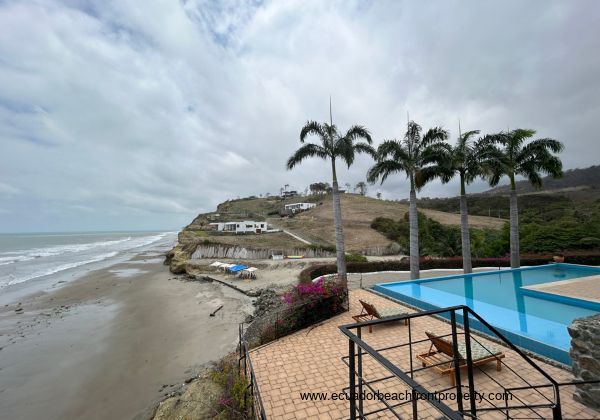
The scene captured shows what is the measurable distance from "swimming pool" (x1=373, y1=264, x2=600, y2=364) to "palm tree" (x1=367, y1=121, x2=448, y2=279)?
2349 millimetres

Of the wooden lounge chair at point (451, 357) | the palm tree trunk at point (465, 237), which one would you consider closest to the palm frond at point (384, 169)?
the palm tree trunk at point (465, 237)

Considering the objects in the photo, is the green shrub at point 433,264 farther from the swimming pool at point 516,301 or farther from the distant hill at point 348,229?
the distant hill at point 348,229

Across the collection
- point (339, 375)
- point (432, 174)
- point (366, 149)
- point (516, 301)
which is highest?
point (366, 149)

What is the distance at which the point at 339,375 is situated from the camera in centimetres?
647

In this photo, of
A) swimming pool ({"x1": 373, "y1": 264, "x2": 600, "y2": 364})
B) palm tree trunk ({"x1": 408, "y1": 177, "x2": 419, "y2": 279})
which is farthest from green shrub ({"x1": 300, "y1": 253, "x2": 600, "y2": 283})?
palm tree trunk ({"x1": 408, "y1": 177, "x2": 419, "y2": 279})

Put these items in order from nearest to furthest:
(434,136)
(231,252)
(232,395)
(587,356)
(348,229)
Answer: (587,356), (232,395), (434,136), (231,252), (348,229)

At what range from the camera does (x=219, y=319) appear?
14.4m

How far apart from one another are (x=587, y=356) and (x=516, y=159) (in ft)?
49.8

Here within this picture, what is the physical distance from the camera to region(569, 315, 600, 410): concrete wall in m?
4.69

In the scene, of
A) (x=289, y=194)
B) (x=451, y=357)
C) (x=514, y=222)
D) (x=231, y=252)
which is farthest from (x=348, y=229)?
(x=289, y=194)

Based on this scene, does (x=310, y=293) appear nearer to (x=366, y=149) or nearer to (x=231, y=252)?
(x=366, y=149)

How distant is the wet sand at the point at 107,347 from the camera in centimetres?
839

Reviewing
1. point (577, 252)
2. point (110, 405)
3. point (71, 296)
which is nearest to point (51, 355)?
point (110, 405)

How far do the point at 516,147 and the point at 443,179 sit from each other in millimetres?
4664
